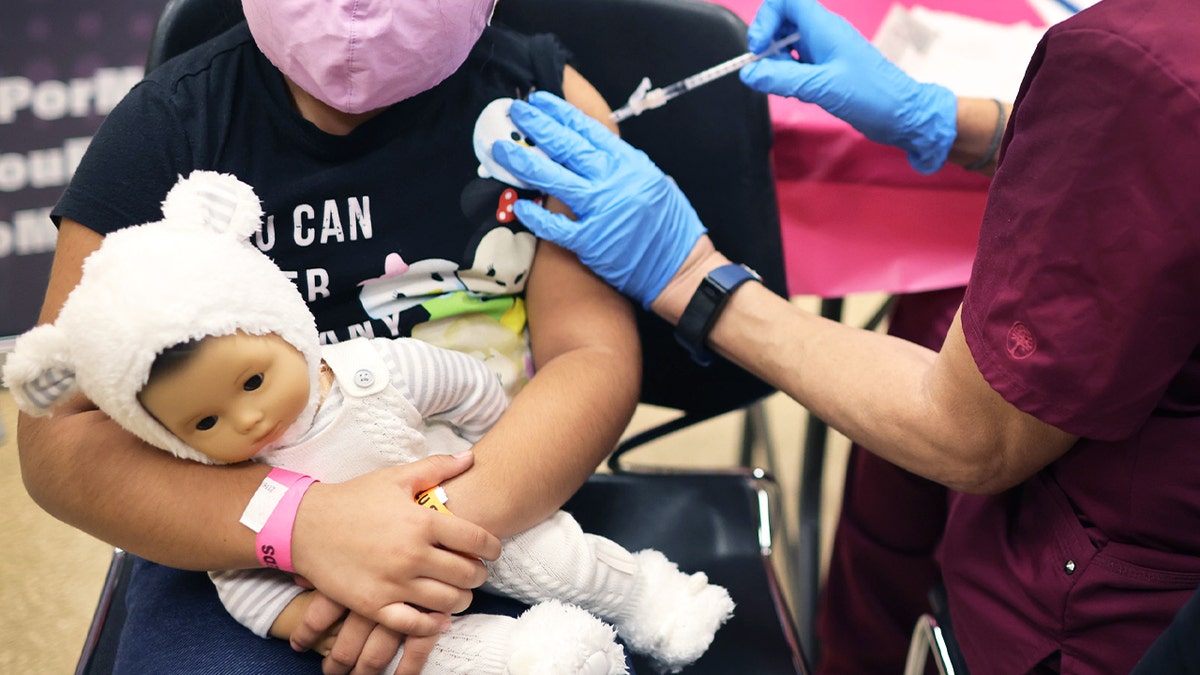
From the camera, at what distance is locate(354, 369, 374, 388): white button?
819mm

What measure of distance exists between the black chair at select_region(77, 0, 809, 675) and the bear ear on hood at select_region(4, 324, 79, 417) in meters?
0.40

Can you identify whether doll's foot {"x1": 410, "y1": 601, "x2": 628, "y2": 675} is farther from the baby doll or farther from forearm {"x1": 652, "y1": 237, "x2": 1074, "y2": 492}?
forearm {"x1": 652, "y1": 237, "x2": 1074, "y2": 492}

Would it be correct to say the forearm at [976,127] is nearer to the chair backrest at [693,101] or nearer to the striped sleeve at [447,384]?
the chair backrest at [693,101]

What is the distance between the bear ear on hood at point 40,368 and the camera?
0.67m

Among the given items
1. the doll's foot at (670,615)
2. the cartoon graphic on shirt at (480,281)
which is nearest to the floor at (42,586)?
the cartoon graphic on shirt at (480,281)

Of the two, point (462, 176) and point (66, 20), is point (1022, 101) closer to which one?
point (462, 176)

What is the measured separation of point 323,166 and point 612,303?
35 centimetres

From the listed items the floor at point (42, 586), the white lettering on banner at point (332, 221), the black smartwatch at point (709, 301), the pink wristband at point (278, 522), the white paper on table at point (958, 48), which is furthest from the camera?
the floor at point (42, 586)

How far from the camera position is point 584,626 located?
0.84 m

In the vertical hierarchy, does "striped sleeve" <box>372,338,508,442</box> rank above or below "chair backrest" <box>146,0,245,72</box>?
below

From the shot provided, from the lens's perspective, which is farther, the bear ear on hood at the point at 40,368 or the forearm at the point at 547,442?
the forearm at the point at 547,442

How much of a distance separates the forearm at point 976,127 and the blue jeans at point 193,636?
80cm

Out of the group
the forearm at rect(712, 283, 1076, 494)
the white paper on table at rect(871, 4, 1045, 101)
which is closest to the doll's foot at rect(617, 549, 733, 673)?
the forearm at rect(712, 283, 1076, 494)

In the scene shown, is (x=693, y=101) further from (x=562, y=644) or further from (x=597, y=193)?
(x=562, y=644)
